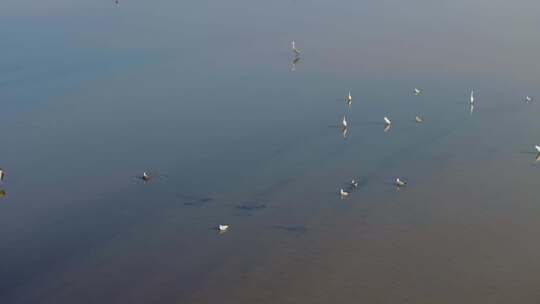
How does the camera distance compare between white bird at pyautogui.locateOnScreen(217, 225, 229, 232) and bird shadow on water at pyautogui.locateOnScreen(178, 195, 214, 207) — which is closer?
white bird at pyautogui.locateOnScreen(217, 225, 229, 232)

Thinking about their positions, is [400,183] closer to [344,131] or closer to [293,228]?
[293,228]

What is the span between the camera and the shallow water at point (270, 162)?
13.1 meters

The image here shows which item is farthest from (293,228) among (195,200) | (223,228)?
(195,200)

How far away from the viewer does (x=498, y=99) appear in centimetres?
2064

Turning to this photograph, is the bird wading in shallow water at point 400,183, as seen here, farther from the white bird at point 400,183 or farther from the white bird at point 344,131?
the white bird at point 344,131

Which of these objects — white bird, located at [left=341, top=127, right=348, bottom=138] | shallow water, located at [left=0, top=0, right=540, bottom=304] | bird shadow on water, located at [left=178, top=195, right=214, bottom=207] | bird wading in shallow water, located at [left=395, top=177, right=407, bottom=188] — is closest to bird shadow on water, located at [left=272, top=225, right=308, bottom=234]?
shallow water, located at [left=0, top=0, right=540, bottom=304]

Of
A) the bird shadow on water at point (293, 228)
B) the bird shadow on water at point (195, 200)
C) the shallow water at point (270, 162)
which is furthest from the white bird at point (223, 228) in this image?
the bird shadow on water at point (195, 200)

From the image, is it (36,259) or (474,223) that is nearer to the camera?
(36,259)

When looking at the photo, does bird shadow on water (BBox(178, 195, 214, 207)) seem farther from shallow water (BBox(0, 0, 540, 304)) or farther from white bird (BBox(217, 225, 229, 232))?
white bird (BBox(217, 225, 229, 232))

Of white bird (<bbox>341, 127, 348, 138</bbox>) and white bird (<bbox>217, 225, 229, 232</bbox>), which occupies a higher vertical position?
white bird (<bbox>341, 127, 348, 138</bbox>)

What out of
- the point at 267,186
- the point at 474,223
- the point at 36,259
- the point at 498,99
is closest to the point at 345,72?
the point at 498,99

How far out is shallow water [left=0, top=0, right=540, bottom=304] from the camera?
13.1 m

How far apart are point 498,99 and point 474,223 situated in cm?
702

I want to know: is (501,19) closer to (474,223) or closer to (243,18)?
(243,18)
